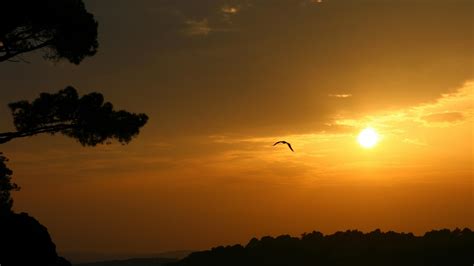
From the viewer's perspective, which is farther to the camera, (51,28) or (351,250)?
(351,250)

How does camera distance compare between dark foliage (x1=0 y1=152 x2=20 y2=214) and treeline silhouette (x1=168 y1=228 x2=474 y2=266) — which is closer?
dark foliage (x1=0 y1=152 x2=20 y2=214)

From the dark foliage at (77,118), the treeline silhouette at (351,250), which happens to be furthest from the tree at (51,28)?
the treeline silhouette at (351,250)

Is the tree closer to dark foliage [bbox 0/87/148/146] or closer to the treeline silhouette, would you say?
dark foliage [bbox 0/87/148/146]

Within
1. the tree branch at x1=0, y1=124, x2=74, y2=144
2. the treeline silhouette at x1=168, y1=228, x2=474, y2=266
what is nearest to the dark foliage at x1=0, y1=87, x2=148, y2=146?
the tree branch at x1=0, y1=124, x2=74, y2=144

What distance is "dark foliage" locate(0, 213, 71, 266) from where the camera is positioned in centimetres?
2669

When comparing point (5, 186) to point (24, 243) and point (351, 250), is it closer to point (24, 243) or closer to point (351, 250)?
point (24, 243)

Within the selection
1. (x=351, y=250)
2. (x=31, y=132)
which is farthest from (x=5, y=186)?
(x=351, y=250)

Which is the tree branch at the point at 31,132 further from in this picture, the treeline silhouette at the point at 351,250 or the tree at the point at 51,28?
the treeline silhouette at the point at 351,250

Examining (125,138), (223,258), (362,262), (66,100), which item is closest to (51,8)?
(66,100)

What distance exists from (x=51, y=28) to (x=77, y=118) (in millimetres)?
4508

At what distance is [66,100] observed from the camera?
30047 millimetres

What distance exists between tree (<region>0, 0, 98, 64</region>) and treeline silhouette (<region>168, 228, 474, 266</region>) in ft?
297

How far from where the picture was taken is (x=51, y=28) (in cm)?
3017

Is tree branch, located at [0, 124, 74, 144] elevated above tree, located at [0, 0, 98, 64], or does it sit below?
below
